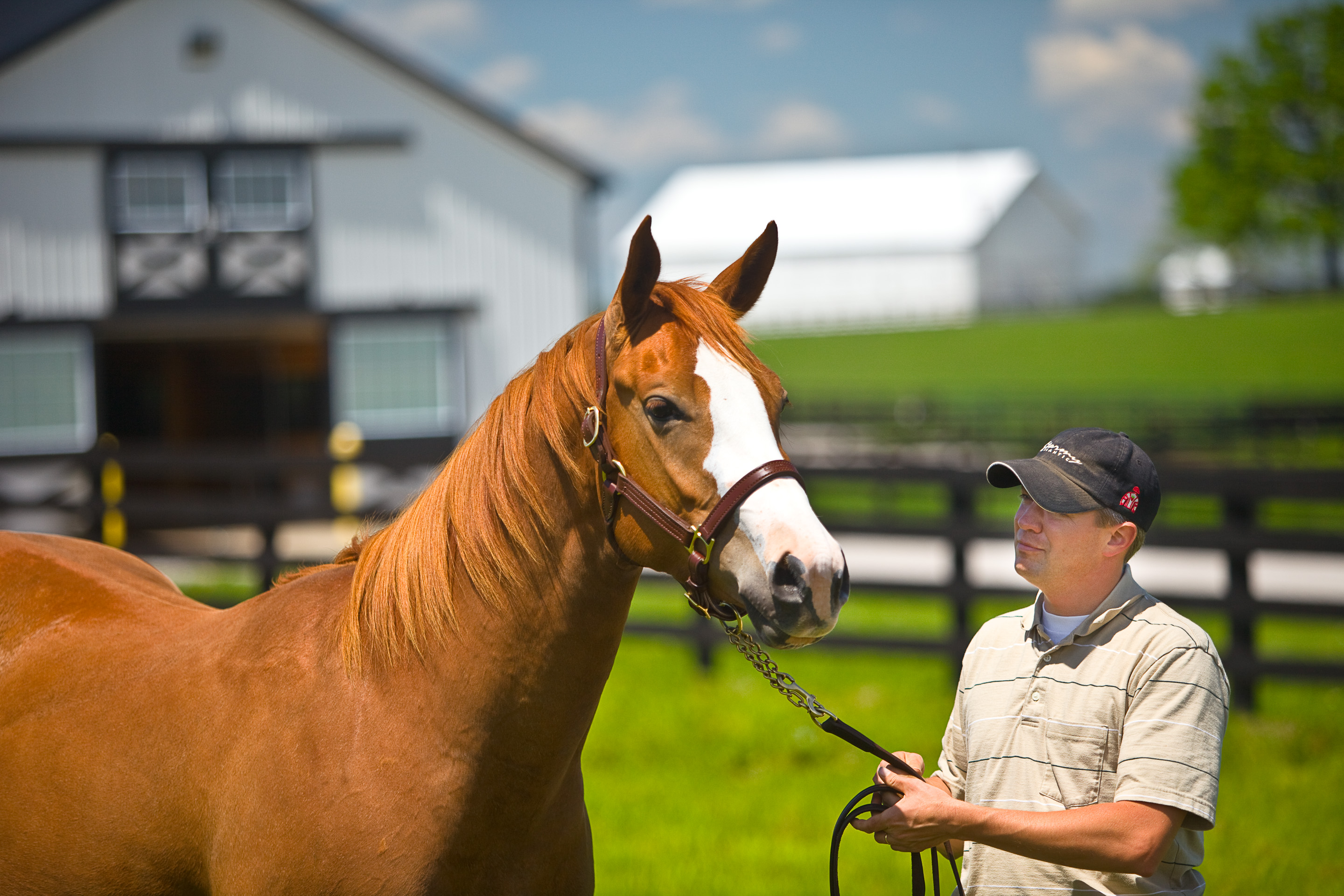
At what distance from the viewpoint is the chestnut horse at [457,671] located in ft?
6.47

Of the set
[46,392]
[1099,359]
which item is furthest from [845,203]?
[46,392]

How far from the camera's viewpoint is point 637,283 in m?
2.03

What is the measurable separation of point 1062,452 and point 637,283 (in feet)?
2.83

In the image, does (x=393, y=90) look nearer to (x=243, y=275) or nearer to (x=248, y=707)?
(x=243, y=275)

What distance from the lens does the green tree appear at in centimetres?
4362

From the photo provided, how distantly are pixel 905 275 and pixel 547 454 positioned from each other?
5647cm

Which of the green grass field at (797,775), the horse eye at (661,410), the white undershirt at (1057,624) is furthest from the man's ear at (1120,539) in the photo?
the green grass field at (797,775)

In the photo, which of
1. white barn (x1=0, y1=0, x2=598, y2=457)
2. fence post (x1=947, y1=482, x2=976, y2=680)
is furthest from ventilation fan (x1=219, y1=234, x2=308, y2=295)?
fence post (x1=947, y1=482, x2=976, y2=680)

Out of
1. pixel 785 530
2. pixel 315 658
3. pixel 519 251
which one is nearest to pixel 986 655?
pixel 785 530

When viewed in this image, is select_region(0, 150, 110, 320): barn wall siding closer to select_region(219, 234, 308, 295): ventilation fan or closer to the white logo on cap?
select_region(219, 234, 308, 295): ventilation fan

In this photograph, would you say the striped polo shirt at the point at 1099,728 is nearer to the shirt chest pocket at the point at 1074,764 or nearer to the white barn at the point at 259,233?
the shirt chest pocket at the point at 1074,764

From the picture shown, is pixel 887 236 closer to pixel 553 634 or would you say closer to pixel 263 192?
pixel 263 192

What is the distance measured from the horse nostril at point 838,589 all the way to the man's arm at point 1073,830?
1.27ft

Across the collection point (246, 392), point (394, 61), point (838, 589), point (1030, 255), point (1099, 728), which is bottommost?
point (1099, 728)
